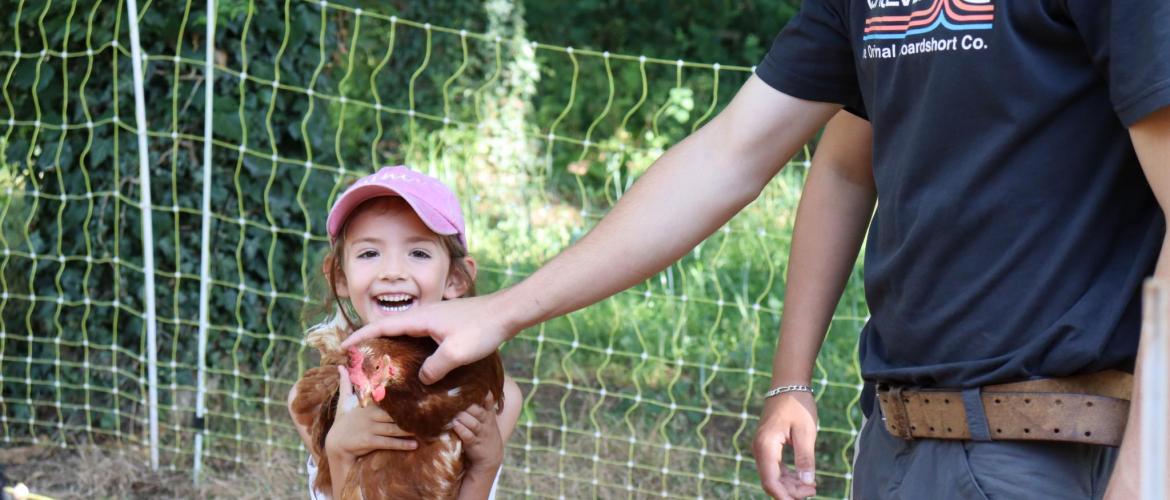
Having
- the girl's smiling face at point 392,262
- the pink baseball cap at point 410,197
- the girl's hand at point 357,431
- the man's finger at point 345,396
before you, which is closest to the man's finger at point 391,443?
the girl's hand at point 357,431

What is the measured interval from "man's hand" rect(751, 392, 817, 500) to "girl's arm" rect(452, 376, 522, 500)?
485 millimetres

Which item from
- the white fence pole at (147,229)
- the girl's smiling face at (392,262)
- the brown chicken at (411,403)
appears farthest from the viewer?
the white fence pole at (147,229)

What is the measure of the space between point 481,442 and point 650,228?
0.59 meters

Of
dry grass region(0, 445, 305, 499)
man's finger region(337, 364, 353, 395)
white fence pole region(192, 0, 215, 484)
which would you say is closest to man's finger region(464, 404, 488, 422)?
man's finger region(337, 364, 353, 395)

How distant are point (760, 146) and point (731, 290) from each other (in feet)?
12.5

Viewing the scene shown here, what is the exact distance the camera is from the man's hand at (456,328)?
1776mm

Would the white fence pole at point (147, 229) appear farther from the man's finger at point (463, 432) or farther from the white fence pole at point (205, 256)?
the man's finger at point (463, 432)

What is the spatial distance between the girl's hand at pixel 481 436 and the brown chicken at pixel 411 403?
0.05ft

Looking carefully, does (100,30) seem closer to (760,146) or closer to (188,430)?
(188,430)

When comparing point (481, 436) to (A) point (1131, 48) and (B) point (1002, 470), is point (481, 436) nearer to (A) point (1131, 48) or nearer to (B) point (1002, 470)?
(B) point (1002, 470)

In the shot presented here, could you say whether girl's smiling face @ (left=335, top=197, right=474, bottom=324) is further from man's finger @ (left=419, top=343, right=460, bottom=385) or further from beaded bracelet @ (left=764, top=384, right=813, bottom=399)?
beaded bracelet @ (left=764, top=384, right=813, bottom=399)

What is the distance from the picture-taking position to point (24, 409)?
4.72 meters

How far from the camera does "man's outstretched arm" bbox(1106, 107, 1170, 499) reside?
130 centimetres

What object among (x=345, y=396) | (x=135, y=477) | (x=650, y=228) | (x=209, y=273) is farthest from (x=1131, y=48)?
(x=135, y=477)
